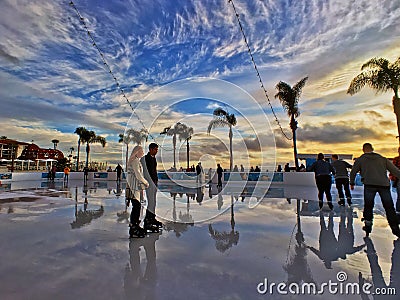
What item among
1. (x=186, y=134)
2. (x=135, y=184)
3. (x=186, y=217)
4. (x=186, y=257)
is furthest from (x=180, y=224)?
(x=186, y=134)

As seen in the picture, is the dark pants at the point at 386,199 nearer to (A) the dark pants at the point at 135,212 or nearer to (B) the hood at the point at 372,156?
(B) the hood at the point at 372,156

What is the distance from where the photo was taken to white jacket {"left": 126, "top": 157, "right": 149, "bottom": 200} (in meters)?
3.87

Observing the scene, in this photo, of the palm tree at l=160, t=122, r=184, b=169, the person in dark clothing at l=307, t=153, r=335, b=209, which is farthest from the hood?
the palm tree at l=160, t=122, r=184, b=169

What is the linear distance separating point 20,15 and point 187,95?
29.0 feet

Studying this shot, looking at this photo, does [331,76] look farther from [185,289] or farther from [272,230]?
[185,289]

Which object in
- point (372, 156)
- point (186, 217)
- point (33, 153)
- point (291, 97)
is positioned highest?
point (291, 97)

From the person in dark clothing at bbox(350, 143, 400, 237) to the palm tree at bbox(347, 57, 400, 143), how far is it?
8570mm

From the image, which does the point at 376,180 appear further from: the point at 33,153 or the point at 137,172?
the point at 33,153

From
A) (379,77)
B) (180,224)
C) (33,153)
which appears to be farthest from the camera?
(33,153)

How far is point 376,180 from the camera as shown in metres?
4.09

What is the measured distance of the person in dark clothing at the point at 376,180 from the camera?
3.98 meters

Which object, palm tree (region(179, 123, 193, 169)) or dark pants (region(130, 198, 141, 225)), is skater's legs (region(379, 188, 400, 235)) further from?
palm tree (region(179, 123, 193, 169))

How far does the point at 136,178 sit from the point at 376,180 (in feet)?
13.5

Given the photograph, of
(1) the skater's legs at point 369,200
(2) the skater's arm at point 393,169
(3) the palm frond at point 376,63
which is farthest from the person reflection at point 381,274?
(3) the palm frond at point 376,63
